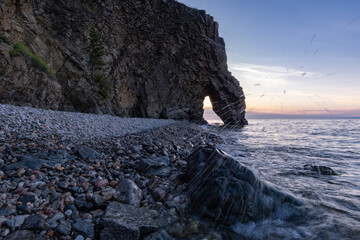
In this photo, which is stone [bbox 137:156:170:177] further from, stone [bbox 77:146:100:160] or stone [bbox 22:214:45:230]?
stone [bbox 22:214:45:230]

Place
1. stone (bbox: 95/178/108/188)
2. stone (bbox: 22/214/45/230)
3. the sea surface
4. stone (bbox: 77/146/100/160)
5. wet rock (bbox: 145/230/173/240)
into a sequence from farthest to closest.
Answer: stone (bbox: 77/146/100/160) < stone (bbox: 95/178/108/188) < the sea surface < wet rock (bbox: 145/230/173/240) < stone (bbox: 22/214/45/230)

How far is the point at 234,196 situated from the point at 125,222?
1697 mm

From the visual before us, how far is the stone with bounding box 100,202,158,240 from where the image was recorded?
7.40 ft

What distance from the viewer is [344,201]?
3740 mm

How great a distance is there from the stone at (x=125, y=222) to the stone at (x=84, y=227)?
12 cm

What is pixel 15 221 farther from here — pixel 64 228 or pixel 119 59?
pixel 119 59

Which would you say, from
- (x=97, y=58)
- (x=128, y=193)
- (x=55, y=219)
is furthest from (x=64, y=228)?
(x=97, y=58)

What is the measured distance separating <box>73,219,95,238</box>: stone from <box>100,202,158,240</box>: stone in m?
0.12

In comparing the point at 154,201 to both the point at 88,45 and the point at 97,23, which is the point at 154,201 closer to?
the point at 88,45

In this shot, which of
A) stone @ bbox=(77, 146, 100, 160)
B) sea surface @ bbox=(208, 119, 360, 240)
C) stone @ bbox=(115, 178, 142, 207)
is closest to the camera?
sea surface @ bbox=(208, 119, 360, 240)

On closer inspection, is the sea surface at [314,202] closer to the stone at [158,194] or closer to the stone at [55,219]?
the stone at [158,194]

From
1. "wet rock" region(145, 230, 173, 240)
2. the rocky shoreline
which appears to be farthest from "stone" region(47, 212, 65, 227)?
"wet rock" region(145, 230, 173, 240)

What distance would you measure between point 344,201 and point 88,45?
20588 millimetres

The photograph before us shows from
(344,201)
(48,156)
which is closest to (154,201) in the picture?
(48,156)
